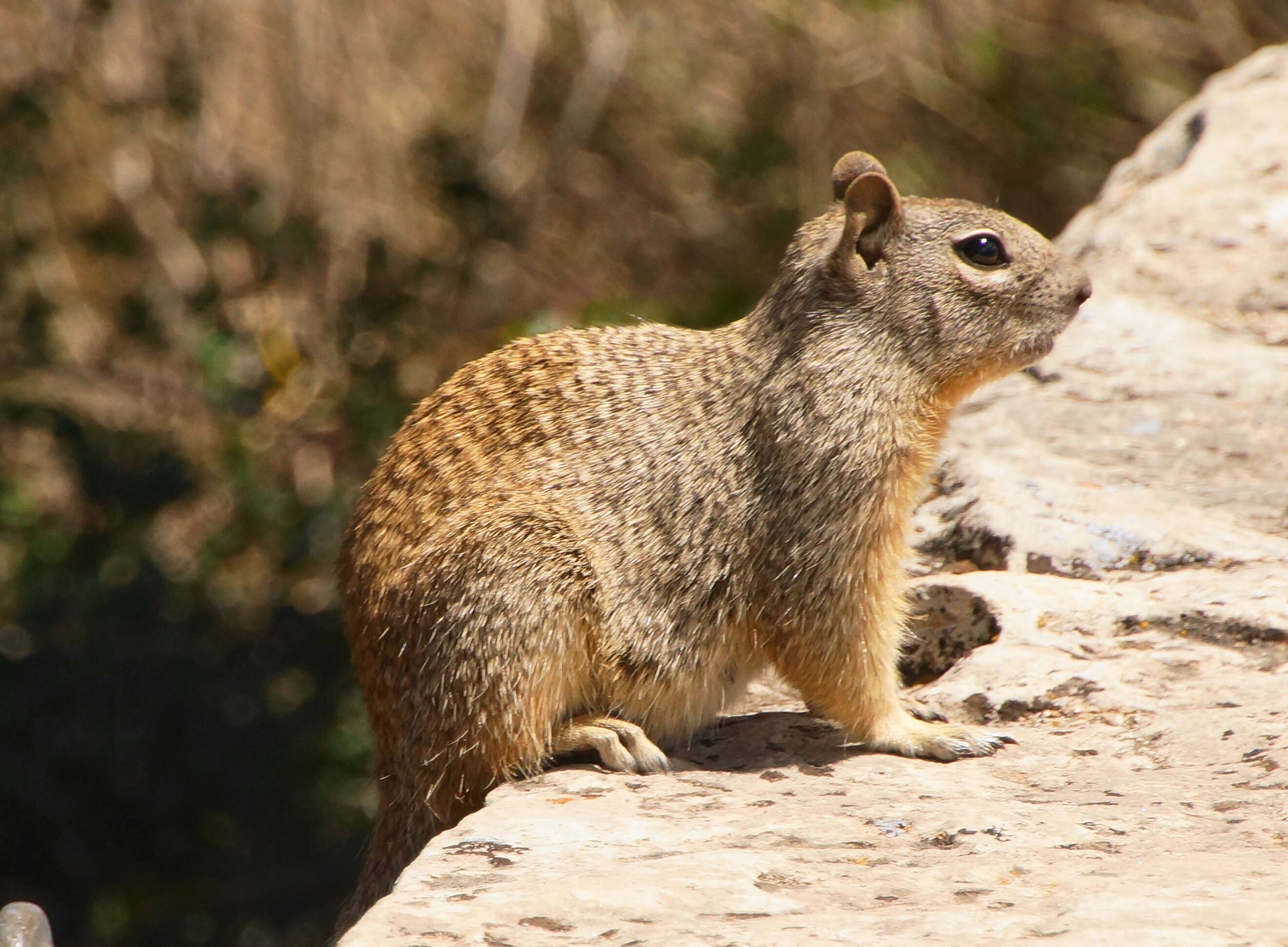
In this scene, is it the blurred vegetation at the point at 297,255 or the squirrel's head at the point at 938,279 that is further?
the blurred vegetation at the point at 297,255

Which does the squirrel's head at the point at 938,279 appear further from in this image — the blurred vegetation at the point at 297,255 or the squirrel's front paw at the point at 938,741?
the blurred vegetation at the point at 297,255

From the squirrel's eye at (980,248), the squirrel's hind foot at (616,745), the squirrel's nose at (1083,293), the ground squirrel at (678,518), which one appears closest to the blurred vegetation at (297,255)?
the ground squirrel at (678,518)

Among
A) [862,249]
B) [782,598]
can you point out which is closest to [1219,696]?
[782,598]

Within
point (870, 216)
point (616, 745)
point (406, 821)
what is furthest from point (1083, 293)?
point (406, 821)

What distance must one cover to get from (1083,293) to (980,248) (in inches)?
12.4

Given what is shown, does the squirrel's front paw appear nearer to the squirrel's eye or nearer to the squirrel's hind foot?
the squirrel's hind foot

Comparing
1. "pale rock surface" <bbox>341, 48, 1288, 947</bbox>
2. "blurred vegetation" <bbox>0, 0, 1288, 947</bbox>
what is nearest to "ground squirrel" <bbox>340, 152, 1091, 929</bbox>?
"pale rock surface" <bbox>341, 48, 1288, 947</bbox>

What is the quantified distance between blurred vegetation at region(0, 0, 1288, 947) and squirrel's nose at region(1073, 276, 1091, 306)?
240cm

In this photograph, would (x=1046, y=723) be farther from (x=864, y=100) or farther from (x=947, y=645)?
(x=864, y=100)

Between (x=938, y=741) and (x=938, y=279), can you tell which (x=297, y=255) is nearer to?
(x=938, y=279)

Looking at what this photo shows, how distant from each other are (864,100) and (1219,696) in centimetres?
630

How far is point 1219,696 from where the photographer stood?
3680 mm

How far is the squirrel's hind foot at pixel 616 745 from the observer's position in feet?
12.0

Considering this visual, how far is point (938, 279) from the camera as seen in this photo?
402cm
